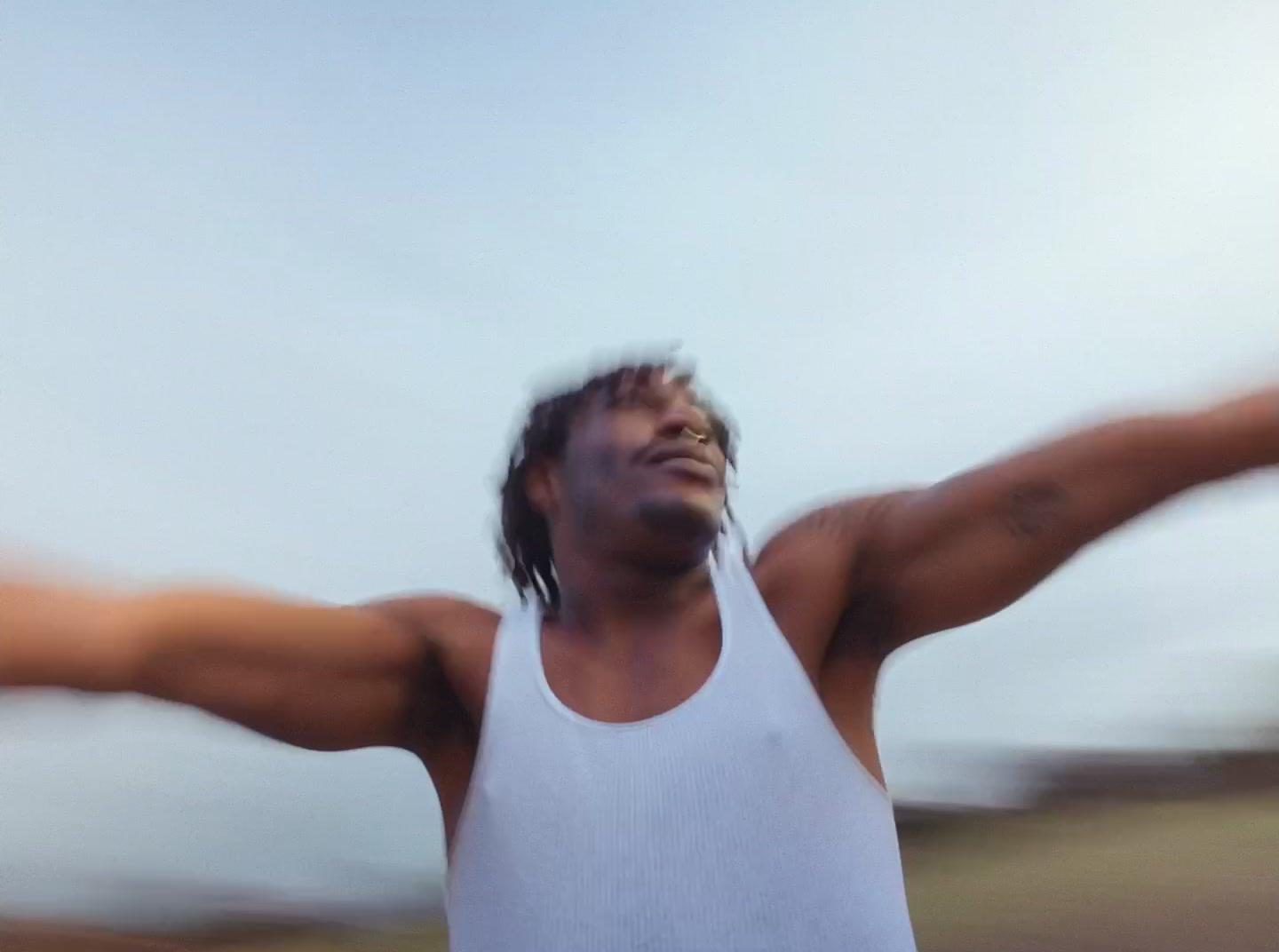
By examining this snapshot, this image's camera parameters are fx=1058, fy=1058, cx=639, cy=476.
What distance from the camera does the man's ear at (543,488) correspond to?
6.12ft

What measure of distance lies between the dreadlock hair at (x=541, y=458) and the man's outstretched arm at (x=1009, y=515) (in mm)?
448

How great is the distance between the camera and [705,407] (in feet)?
5.75

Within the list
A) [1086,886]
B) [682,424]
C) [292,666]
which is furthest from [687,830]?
[1086,886]

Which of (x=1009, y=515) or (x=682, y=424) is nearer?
(x=1009, y=515)

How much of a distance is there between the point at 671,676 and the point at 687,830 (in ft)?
0.77

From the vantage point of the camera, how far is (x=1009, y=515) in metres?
1.27

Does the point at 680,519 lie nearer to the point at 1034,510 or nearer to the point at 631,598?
the point at 631,598

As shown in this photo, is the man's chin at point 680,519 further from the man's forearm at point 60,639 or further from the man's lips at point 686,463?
the man's forearm at point 60,639

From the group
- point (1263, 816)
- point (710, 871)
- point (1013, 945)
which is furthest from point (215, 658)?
point (1263, 816)

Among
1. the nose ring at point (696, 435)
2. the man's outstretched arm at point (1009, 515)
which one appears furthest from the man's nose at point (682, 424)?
the man's outstretched arm at point (1009, 515)

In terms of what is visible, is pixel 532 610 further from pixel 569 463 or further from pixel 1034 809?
pixel 1034 809

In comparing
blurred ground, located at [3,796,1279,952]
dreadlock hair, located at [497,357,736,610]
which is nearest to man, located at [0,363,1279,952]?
dreadlock hair, located at [497,357,736,610]

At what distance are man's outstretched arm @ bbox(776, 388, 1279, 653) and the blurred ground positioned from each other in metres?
2.69

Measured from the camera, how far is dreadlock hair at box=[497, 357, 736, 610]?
1.81 m
